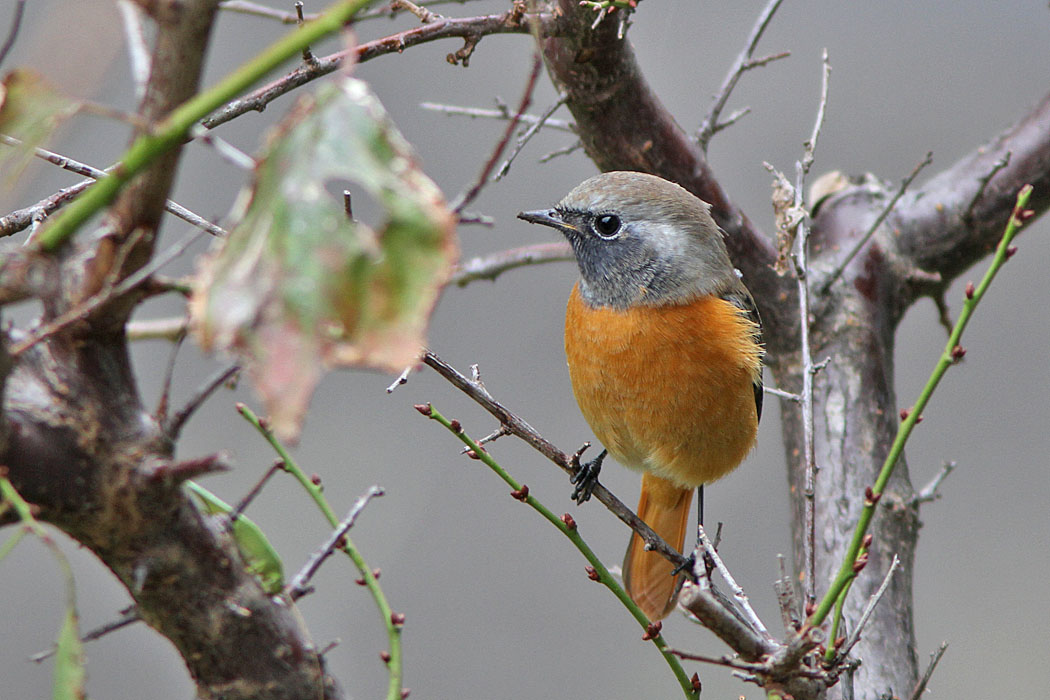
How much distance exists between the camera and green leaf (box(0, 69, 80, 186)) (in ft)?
2.53

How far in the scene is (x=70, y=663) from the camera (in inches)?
32.7

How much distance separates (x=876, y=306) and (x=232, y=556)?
271cm

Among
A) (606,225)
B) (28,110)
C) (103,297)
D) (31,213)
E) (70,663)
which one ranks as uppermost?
(606,225)

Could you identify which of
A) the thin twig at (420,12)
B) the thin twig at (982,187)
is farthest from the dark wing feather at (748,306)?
Answer: the thin twig at (420,12)

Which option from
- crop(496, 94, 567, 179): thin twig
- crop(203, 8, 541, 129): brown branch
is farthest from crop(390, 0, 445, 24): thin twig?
crop(496, 94, 567, 179): thin twig

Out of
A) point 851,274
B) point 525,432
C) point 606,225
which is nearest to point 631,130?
point 606,225

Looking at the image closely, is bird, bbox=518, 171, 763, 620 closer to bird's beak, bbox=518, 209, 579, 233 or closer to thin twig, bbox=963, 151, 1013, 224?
bird's beak, bbox=518, 209, 579, 233

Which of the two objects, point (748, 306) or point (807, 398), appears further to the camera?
point (748, 306)

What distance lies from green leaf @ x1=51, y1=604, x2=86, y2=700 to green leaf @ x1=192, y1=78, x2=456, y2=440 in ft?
1.25

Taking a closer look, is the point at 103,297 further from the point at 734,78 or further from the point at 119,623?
the point at 734,78

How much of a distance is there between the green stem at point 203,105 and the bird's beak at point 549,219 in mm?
2211

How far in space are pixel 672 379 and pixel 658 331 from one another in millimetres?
155

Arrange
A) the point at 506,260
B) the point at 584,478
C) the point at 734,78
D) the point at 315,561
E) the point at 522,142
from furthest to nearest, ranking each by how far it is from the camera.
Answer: the point at 506,260 → the point at 584,478 → the point at 734,78 → the point at 522,142 → the point at 315,561

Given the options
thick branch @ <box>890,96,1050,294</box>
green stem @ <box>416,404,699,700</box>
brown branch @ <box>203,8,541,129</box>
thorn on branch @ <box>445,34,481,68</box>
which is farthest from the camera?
thick branch @ <box>890,96,1050,294</box>
